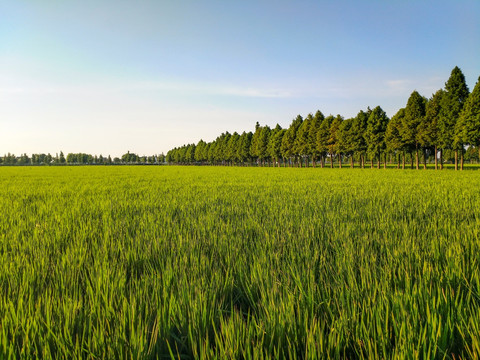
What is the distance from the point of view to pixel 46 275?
2.71 m

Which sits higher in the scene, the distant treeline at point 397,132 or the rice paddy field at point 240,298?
the distant treeline at point 397,132

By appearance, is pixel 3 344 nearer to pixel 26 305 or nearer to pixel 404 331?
pixel 26 305

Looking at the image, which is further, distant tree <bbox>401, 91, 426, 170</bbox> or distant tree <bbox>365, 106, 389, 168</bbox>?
distant tree <bbox>365, 106, 389, 168</bbox>

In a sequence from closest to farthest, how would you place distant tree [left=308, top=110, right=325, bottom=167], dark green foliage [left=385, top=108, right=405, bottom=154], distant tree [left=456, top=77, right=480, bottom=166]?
distant tree [left=456, top=77, right=480, bottom=166] → dark green foliage [left=385, top=108, right=405, bottom=154] → distant tree [left=308, top=110, right=325, bottom=167]

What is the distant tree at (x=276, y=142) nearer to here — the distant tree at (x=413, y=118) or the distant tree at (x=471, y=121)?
the distant tree at (x=413, y=118)

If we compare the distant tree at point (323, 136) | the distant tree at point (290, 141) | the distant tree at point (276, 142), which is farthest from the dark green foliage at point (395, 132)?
the distant tree at point (276, 142)

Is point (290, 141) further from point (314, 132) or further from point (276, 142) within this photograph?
point (314, 132)

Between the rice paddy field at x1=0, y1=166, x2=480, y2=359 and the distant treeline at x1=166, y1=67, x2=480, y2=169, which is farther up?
the distant treeline at x1=166, y1=67, x2=480, y2=169

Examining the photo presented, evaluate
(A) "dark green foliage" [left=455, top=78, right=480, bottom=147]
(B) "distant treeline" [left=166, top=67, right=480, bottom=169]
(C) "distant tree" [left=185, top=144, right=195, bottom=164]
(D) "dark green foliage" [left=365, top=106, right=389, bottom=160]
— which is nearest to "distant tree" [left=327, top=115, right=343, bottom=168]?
(B) "distant treeline" [left=166, top=67, right=480, bottom=169]

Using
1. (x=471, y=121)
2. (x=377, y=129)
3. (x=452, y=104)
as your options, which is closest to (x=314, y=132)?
(x=377, y=129)

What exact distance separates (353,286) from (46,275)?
2.81 m

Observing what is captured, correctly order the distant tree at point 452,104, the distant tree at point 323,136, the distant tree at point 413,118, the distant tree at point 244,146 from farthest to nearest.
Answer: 1. the distant tree at point 244,146
2. the distant tree at point 323,136
3. the distant tree at point 413,118
4. the distant tree at point 452,104

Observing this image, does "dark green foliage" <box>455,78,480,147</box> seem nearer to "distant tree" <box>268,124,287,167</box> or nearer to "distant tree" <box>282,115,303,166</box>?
"distant tree" <box>282,115,303,166</box>

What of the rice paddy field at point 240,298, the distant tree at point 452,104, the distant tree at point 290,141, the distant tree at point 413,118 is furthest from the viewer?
the distant tree at point 290,141
